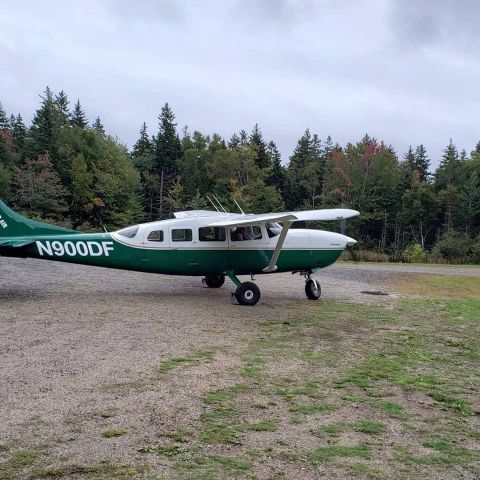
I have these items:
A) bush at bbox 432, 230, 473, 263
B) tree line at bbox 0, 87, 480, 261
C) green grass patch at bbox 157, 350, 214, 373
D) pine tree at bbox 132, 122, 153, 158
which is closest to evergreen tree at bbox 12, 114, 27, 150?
tree line at bbox 0, 87, 480, 261

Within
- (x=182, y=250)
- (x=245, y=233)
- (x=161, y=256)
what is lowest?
(x=161, y=256)

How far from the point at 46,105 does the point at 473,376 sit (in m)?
70.5

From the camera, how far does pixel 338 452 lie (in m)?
4.21

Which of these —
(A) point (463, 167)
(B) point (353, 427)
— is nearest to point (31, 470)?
(B) point (353, 427)

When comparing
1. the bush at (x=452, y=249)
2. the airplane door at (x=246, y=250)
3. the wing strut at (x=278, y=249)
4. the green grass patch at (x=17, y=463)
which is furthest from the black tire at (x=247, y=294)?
the bush at (x=452, y=249)

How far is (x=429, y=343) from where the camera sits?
9133 mm

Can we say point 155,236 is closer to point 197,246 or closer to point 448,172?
point 197,246

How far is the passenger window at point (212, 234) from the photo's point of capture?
1395 cm

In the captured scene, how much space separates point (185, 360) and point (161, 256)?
6.75 m

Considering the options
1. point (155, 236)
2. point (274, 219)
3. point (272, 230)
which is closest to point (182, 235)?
point (155, 236)

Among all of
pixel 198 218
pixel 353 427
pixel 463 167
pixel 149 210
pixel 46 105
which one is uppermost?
pixel 46 105

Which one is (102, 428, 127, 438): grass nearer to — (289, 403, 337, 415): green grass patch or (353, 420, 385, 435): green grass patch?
(289, 403, 337, 415): green grass patch

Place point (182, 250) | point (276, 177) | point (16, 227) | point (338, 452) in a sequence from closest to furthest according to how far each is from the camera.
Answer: point (338, 452) → point (16, 227) → point (182, 250) → point (276, 177)

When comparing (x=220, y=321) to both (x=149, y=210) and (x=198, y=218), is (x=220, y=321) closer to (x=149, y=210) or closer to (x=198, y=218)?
(x=198, y=218)
